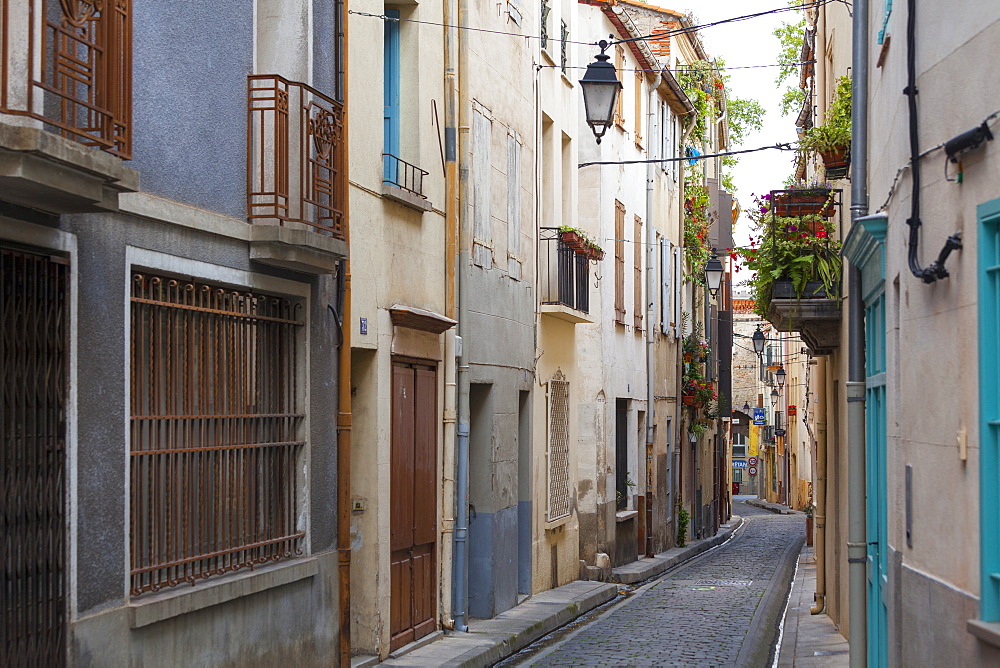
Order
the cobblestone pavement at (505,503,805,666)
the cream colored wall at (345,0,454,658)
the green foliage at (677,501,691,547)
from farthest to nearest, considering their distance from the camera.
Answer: the green foliage at (677,501,691,547) < the cobblestone pavement at (505,503,805,666) < the cream colored wall at (345,0,454,658)

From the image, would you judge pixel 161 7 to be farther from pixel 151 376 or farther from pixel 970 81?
pixel 970 81

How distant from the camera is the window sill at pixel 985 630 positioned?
571 centimetres

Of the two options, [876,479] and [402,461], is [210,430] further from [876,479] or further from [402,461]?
[876,479]

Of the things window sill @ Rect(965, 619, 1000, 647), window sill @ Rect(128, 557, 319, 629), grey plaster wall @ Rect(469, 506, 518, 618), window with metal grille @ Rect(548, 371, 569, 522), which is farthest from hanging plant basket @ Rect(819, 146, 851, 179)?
window sill @ Rect(965, 619, 1000, 647)

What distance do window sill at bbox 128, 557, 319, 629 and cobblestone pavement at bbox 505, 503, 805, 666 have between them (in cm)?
355

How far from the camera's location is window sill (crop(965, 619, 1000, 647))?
18.7 feet

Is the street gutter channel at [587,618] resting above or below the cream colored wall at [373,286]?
below

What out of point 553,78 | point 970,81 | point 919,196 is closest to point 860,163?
point 919,196

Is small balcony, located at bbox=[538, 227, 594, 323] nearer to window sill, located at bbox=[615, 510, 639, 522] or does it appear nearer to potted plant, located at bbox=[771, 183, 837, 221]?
potted plant, located at bbox=[771, 183, 837, 221]

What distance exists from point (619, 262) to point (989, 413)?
1714 centimetres

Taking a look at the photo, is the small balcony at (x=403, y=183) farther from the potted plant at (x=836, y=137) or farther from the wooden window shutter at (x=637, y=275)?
the wooden window shutter at (x=637, y=275)

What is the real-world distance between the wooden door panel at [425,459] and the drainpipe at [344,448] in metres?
1.92

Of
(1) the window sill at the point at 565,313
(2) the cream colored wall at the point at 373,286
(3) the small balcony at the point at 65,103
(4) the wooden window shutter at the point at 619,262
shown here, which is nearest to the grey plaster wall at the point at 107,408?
(3) the small balcony at the point at 65,103

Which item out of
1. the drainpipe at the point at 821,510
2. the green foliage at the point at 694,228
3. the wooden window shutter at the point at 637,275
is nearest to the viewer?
the drainpipe at the point at 821,510
